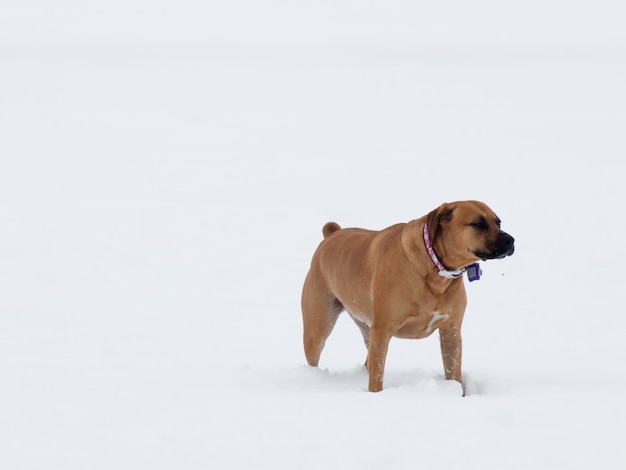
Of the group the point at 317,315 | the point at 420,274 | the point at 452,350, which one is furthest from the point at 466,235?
the point at 317,315

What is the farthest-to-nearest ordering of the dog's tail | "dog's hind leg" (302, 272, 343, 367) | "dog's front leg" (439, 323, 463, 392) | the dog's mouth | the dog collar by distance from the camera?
the dog's tail → "dog's hind leg" (302, 272, 343, 367) → "dog's front leg" (439, 323, 463, 392) → the dog collar → the dog's mouth

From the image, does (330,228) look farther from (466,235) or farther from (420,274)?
(466,235)

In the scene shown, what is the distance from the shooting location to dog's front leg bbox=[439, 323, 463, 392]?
5.33 metres

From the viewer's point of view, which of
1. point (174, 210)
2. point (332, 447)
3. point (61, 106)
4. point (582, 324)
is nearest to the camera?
point (332, 447)

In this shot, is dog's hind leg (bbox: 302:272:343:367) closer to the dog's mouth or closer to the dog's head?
the dog's head

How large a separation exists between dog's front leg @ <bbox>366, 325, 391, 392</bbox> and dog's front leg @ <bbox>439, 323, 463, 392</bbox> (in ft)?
1.35

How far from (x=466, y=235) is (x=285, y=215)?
7506 millimetres

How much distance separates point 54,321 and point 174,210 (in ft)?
15.9

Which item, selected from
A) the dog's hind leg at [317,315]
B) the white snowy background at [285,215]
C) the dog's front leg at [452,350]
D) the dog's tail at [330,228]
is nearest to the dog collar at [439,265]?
the dog's front leg at [452,350]

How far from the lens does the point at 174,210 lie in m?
12.5

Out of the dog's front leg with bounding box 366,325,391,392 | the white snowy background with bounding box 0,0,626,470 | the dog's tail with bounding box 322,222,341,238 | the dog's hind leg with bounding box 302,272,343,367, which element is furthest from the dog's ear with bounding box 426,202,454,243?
the dog's tail with bounding box 322,222,341,238

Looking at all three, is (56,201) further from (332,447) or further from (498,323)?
(332,447)

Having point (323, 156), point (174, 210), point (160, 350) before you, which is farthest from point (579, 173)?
point (160, 350)

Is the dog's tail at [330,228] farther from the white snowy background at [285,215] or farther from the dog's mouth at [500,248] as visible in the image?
the dog's mouth at [500,248]
